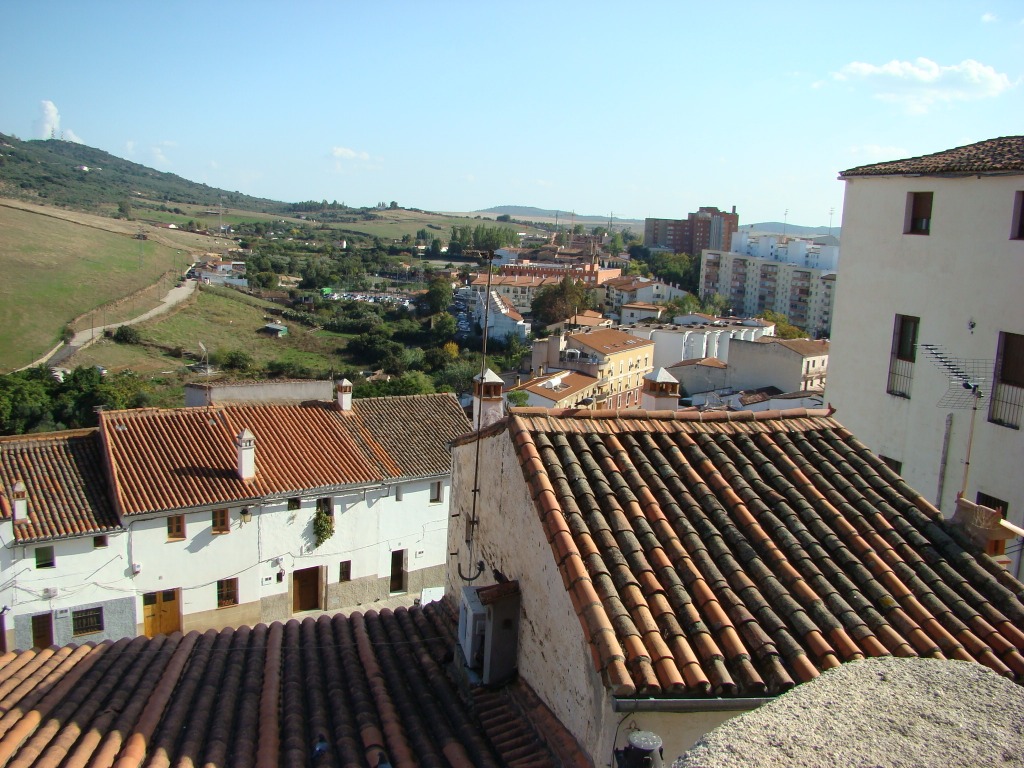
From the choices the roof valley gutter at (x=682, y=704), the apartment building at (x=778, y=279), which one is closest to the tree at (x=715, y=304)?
the apartment building at (x=778, y=279)

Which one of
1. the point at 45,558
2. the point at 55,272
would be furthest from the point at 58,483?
the point at 55,272

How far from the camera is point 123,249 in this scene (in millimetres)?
98188

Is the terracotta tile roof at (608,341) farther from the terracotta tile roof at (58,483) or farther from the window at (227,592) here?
the terracotta tile roof at (58,483)

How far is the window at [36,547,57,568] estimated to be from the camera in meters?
15.8

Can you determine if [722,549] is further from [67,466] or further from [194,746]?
[67,466]

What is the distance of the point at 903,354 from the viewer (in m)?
12.2

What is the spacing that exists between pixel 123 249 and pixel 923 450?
102626 mm

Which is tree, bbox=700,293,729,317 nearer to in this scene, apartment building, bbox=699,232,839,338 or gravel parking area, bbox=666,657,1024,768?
apartment building, bbox=699,232,839,338

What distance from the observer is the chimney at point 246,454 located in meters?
18.1

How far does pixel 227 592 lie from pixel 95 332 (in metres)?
57.3

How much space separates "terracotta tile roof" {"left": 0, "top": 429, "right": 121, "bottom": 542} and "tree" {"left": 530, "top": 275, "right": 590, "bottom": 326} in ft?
244

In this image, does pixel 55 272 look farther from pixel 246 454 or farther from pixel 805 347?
pixel 246 454

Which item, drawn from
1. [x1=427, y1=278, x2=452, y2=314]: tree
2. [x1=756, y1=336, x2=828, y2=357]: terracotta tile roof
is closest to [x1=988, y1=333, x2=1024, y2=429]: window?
[x1=756, y1=336, x2=828, y2=357]: terracotta tile roof

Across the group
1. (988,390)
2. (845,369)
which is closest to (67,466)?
(845,369)
